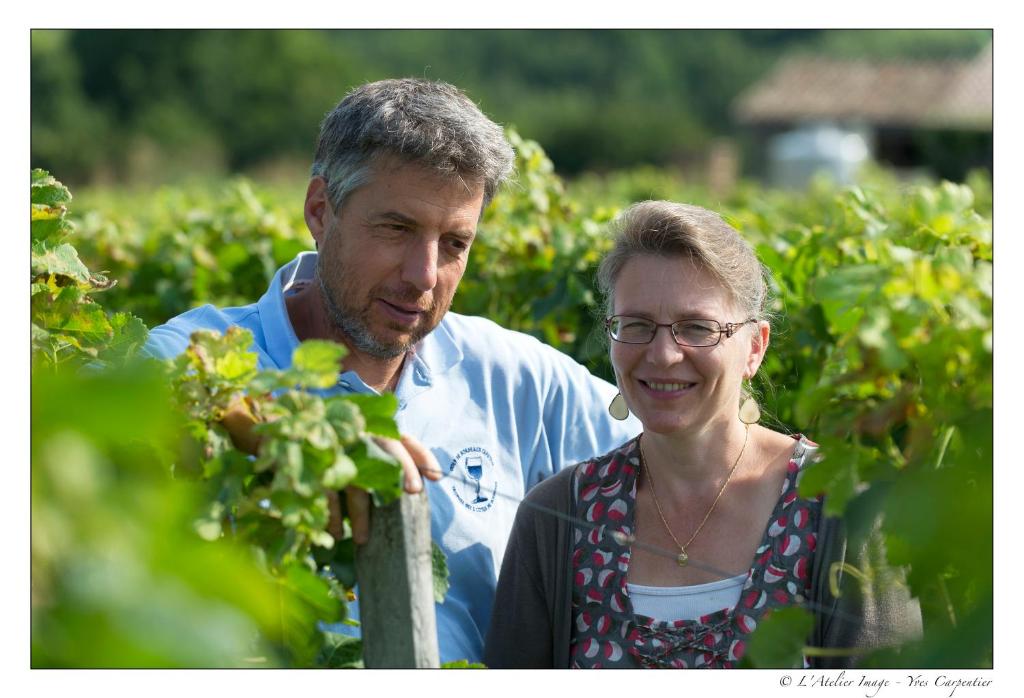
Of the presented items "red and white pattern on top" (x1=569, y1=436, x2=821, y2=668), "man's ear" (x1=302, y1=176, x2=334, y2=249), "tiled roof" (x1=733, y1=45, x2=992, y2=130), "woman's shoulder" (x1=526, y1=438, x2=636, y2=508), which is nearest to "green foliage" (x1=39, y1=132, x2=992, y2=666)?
"red and white pattern on top" (x1=569, y1=436, x2=821, y2=668)

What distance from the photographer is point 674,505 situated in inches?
100.0

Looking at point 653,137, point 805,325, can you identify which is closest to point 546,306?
point 805,325

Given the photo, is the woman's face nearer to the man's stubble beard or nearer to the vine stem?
the man's stubble beard

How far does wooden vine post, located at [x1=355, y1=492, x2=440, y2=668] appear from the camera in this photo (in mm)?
1656

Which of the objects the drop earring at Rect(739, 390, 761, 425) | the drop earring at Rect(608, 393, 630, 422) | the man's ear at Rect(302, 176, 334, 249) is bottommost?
the drop earring at Rect(739, 390, 761, 425)

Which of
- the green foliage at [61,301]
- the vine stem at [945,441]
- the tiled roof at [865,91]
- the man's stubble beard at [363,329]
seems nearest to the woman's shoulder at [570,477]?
the man's stubble beard at [363,329]

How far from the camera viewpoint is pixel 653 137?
6038 centimetres

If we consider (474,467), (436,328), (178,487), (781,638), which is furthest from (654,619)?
(178,487)

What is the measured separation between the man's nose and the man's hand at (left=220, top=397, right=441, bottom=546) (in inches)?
42.0

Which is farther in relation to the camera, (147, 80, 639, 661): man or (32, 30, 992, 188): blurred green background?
(32, 30, 992, 188): blurred green background

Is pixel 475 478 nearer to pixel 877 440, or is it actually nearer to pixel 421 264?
pixel 421 264

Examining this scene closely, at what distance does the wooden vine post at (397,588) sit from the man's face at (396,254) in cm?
A: 119

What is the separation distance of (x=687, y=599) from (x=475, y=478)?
2.10 ft
